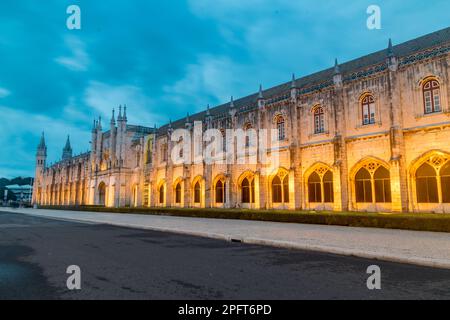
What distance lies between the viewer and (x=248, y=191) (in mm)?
30391

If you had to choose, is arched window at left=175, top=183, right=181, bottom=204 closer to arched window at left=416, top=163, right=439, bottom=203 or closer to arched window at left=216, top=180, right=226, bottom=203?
arched window at left=216, top=180, right=226, bottom=203

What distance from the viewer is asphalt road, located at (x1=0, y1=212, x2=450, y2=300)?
5094mm

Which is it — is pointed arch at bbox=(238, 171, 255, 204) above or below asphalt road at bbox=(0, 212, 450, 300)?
above

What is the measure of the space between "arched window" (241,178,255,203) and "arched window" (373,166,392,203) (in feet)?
37.4

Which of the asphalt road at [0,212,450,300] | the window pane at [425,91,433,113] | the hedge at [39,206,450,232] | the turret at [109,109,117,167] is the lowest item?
the asphalt road at [0,212,450,300]

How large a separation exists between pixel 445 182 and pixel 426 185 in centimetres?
100

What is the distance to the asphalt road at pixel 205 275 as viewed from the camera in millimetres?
5094

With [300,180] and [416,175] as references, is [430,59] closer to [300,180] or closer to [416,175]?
[416,175]

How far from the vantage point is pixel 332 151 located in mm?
23766

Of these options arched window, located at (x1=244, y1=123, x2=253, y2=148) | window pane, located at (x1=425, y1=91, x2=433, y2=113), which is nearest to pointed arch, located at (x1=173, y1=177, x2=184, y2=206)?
arched window, located at (x1=244, y1=123, x2=253, y2=148)

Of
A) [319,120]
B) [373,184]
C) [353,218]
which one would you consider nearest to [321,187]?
[373,184]

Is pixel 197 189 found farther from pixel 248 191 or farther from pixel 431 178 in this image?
pixel 431 178
